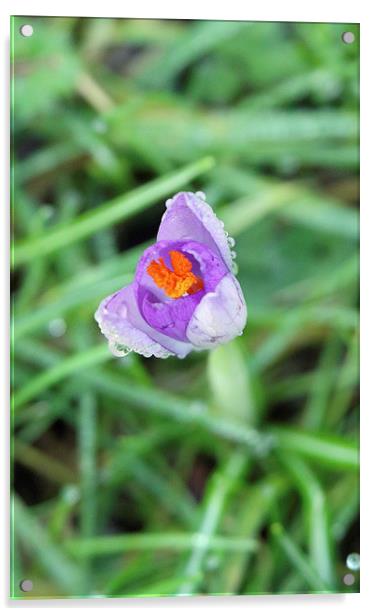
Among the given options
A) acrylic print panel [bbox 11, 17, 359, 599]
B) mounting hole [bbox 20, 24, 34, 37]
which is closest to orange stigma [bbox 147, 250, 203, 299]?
acrylic print panel [bbox 11, 17, 359, 599]

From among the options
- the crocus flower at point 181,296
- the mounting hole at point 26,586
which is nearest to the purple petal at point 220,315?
the crocus flower at point 181,296

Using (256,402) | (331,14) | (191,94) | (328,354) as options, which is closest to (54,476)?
(256,402)

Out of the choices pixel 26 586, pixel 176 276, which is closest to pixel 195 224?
pixel 176 276

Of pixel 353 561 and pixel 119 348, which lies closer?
pixel 119 348

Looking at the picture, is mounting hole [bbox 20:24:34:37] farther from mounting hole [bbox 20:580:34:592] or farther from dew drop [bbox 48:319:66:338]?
mounting hole [bbox 20:580:34:592]

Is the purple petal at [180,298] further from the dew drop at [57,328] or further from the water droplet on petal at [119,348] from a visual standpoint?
the dew drop at [57,328]

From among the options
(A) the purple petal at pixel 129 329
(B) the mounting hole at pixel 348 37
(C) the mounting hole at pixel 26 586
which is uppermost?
(B) the mounting hole at pixel 348 37

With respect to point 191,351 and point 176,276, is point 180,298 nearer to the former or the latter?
point 176,276
